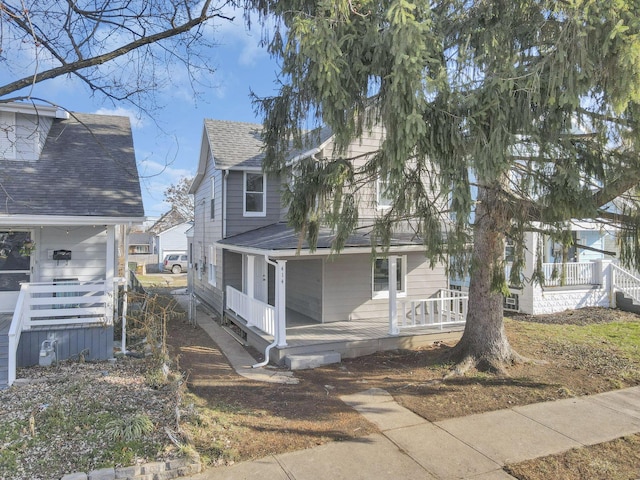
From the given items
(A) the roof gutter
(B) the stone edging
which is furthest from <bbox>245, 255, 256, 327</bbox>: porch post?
(B) the stone edging

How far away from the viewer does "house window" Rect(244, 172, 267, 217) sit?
13.3 m

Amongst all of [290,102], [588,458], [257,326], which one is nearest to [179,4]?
[290,102]

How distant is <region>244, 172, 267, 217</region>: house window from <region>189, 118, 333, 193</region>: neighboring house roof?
462 millimetres

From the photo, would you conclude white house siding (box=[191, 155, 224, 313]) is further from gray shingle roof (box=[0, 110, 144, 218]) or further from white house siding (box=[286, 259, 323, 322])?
gray shingle roof (box=[0, 110, 144, 218])

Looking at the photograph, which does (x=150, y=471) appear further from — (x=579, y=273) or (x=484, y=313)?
(x=579, y=273)

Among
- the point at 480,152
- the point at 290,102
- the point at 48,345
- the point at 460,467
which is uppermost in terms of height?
the point at 290,102

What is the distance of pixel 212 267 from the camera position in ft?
50.1

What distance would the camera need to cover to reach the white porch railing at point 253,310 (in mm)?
9508

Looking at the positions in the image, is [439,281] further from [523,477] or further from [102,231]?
[102,231]

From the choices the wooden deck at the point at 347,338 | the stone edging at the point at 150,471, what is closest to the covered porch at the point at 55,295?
the wooden deck at the point at 347,338

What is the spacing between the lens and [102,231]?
9.43 meters

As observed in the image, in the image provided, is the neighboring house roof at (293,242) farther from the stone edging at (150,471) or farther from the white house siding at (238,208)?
the stone edging at (150,471)

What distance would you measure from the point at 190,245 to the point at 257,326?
11853 millimetres

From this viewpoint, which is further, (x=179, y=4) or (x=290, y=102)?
(x=290, y=102)
